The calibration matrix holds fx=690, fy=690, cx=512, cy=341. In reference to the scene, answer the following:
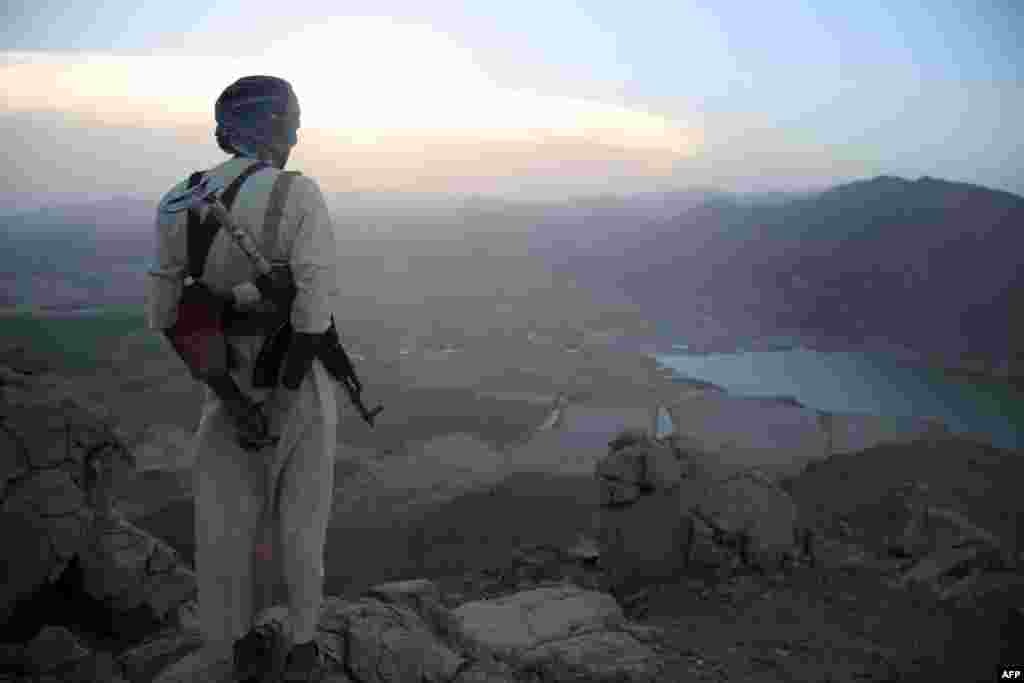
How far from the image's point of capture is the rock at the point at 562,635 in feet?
13.6

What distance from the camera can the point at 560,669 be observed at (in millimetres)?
4113

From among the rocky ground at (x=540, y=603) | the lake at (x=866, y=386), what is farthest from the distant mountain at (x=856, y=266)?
the rocky ground at (x=540, y=603)

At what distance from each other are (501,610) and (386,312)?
120 ft

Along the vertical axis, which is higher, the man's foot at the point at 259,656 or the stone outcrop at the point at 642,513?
the man's foot at the point at 259,656

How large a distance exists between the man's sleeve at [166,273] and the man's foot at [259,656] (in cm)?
121

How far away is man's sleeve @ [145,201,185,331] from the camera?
94.0 inches

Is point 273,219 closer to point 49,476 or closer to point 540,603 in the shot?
point 540,603

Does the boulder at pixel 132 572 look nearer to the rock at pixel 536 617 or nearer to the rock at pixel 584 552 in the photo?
the rock at pixel 536 617

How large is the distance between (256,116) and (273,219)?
411 millimetres

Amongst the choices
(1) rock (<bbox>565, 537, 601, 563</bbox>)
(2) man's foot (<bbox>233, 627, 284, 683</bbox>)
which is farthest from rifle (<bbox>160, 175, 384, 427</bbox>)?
(1) rock (<bbox>565, 537, 601, 563</bbox>)

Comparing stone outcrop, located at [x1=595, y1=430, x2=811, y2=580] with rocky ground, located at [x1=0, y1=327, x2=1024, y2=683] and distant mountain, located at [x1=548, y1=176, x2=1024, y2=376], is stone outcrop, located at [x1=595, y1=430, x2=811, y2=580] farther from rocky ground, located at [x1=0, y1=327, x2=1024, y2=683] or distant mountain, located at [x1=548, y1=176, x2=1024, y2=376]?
distant mountain, located at [x1=548, y1=176, x2=1024, y2=376]

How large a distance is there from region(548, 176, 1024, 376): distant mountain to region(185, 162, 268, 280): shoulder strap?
4244 cm

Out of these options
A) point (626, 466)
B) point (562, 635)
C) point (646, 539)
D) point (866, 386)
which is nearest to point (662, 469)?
→ point (626, 466)

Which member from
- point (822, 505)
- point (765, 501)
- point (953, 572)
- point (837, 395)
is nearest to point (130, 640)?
point (765, 501)
